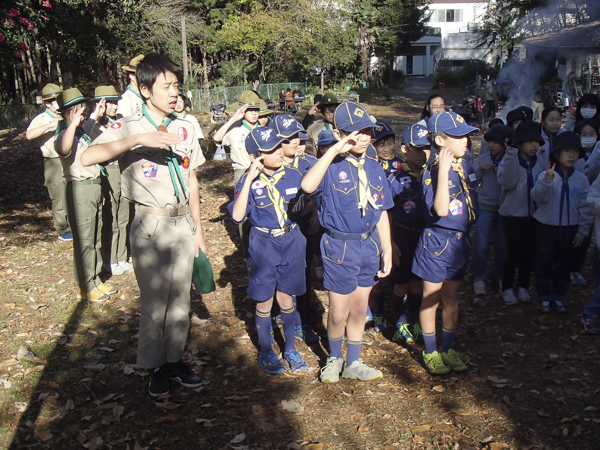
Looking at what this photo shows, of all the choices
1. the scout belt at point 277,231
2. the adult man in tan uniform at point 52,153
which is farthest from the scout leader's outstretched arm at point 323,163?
the adult man in tan uniform at point 52,153

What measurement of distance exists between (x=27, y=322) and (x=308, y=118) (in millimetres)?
4677

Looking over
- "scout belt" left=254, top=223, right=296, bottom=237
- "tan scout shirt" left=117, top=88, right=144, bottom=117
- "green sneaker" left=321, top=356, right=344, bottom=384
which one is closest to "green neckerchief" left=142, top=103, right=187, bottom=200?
"scout belt" left=254, top=223, right=296, bottom=237

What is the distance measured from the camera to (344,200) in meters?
4.25

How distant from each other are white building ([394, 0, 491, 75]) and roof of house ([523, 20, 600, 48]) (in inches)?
1268

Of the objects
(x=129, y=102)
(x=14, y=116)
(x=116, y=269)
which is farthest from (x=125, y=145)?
(x=14, y=116)

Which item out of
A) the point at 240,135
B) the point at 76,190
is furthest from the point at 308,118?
the point at 76,190

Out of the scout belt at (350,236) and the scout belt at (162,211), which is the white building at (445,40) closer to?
the scout belt at (350,236)

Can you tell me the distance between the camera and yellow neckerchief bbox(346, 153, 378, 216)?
13.9 ft

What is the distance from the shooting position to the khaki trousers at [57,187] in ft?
26.7

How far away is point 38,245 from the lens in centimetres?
871

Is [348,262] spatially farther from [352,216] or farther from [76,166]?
[76,166]

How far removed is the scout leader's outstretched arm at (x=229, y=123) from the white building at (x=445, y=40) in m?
63.3

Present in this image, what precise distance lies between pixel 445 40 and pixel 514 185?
6803 cm

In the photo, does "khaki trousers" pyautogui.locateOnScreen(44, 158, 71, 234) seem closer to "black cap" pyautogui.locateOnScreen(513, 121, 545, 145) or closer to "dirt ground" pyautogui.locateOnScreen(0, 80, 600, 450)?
"dirt ground" pyautogui.locateOnScreen(0, 80, 600, 450)
